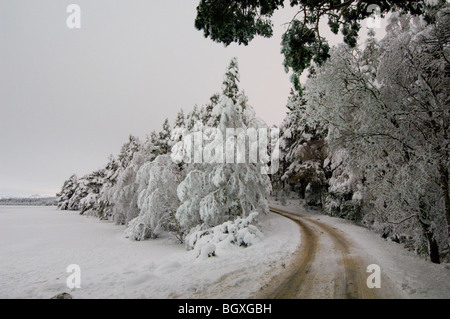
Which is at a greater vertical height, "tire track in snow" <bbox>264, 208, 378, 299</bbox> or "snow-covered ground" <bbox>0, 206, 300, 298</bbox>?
"tire track in snow" <bbox>264, 208, 378, 299</bbox>

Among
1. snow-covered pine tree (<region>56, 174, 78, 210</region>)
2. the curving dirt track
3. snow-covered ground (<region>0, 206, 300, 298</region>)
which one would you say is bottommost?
snow-covered pine tree (<region>56, 174, 78, 210</region>)

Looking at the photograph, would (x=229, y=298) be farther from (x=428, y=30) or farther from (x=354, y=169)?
(x=428, y=30)

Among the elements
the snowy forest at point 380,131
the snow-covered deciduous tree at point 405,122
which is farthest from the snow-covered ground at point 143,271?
the snow-covered deciduous tree at point 405,122

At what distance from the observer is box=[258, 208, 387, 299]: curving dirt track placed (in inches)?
218

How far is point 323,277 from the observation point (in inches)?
265

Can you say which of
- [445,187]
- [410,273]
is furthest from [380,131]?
[410,273]

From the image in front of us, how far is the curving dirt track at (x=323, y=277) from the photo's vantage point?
554 cm

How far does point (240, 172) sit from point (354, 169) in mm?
7558

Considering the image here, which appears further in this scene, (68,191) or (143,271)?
(68,191)

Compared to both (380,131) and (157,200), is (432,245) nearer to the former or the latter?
(380,131)

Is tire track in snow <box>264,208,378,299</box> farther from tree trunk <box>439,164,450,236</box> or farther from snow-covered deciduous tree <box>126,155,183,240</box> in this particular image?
snow-covered deciduous tree <box>126,155,183,240</box>

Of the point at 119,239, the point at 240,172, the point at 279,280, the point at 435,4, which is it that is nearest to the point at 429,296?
the point at 279,280

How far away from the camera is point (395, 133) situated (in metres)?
8.79

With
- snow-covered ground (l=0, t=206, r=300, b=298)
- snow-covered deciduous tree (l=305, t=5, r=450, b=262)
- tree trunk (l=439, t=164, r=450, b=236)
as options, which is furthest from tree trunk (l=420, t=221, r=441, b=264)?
snow-covered ground (l=0, t=206, r=300, b=298)
